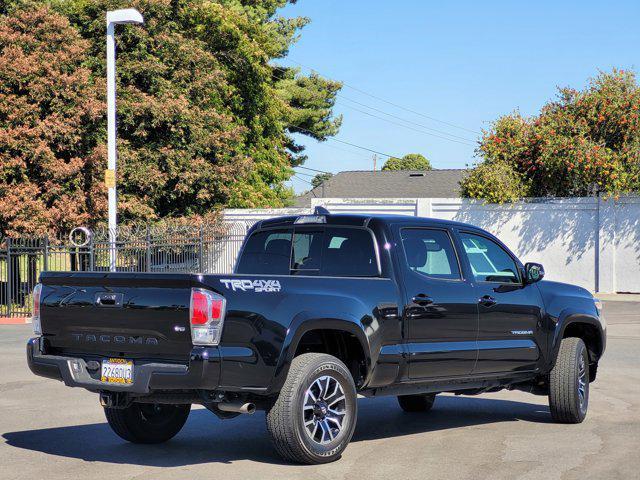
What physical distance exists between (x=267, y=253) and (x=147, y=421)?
1.83m

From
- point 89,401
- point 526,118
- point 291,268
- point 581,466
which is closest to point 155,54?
→ point 526,118

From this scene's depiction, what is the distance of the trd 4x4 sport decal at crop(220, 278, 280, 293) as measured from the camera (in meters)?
6.94

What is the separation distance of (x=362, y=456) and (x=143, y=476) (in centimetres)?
180

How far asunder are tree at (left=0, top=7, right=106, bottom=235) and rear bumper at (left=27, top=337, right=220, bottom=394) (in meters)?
20.6

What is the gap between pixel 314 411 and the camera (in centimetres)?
744

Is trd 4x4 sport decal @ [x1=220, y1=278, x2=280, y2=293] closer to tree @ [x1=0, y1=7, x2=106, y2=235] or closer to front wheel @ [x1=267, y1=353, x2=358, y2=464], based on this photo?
front wheel @ [x1=267, y1=353, x2=358, y2=464]

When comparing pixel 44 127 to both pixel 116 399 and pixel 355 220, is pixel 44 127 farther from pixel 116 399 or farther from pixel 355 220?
pixel 116 399

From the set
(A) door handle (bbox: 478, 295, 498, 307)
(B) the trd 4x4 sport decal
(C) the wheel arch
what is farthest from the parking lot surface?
(B) the trd 4x4 sport decal

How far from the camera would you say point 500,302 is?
9.10m

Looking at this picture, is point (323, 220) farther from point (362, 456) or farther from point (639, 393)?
point (639, 393)

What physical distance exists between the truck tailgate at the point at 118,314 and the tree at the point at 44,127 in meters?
20.3

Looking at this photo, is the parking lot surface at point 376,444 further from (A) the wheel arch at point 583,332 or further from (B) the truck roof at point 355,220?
(B) the truck roof at point 355,220

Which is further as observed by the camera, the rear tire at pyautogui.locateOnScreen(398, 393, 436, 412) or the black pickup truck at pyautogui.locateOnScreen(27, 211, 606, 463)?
the rear tire at pyautogui.locateOnScreen(398, 393, 436, 412)

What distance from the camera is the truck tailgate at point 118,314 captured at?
691cm
